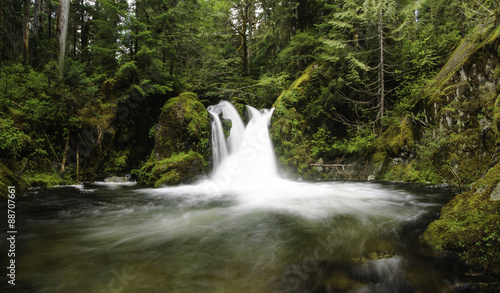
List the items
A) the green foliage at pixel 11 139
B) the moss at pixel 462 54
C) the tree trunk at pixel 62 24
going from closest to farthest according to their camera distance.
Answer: the moss at pixel 462 54 → the green foliage at pixel 11 139 → the tree trunk at pixel 62 24

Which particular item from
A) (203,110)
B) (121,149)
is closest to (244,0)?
(203,110)

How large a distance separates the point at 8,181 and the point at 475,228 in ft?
30.2

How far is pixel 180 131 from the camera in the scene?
922 centimetres

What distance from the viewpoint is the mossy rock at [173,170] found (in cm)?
833

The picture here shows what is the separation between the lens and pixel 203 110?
10055 millimetres

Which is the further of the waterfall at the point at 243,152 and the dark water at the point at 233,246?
the waterfall at the point at 243,152

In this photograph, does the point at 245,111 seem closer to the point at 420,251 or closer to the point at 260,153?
the point at 260,153

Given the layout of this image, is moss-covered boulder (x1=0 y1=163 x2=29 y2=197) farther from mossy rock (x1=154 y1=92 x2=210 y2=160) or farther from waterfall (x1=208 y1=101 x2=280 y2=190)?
waterfall (x1=208 y1=101 x2=280 y2=190)

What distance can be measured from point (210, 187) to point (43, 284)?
19.8ft

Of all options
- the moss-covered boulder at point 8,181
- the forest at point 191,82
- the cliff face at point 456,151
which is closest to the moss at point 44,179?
the forest at point 191,82

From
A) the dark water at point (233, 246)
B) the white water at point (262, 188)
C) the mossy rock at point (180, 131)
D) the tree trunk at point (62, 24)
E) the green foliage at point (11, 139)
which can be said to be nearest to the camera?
the dark water at point (233, 246)

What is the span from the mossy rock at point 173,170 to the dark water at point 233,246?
2.60 m

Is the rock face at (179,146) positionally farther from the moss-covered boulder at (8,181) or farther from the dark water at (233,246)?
the moss-covered boulder at (8,181)

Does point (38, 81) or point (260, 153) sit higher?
point (38, 81)
